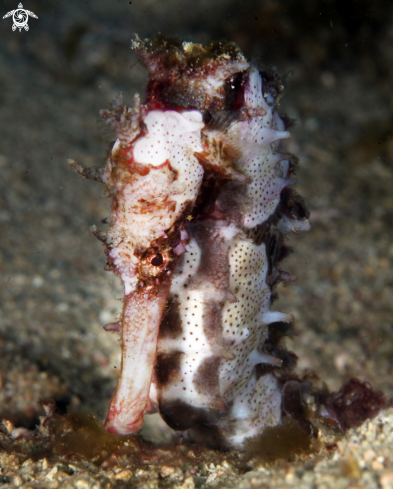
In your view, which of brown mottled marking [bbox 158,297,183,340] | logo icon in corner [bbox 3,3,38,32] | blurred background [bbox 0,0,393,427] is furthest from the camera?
logo icon in corner [bbox 3,3,38,32]

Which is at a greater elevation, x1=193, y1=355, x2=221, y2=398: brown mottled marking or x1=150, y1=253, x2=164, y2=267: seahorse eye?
x1=150, y1=253, x2=164, y2=267: seahorse eye

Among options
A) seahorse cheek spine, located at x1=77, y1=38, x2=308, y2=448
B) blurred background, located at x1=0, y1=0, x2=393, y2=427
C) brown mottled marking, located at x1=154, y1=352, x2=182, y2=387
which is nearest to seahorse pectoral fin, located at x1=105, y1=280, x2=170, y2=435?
seahorse cheek spine, located at x1=77, y1=38, x2=308, y2=448

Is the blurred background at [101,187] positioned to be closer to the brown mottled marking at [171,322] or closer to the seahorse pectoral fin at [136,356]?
the seahorse pectoral fin at [136,356]

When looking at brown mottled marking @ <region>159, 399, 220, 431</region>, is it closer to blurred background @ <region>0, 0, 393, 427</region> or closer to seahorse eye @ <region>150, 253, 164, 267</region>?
seahorse eye @ <region>150, 253, 164, 267</region>

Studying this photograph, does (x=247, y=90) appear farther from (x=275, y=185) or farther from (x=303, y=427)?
(x=303, y=427)

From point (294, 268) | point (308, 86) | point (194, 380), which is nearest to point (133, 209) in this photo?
point (194, 380)

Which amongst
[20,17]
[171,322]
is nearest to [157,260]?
[171,322]

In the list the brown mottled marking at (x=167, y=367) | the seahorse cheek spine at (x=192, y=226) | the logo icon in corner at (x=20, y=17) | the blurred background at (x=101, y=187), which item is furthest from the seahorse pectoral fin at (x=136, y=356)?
the logo icon in corner at (x=20, y=17)
